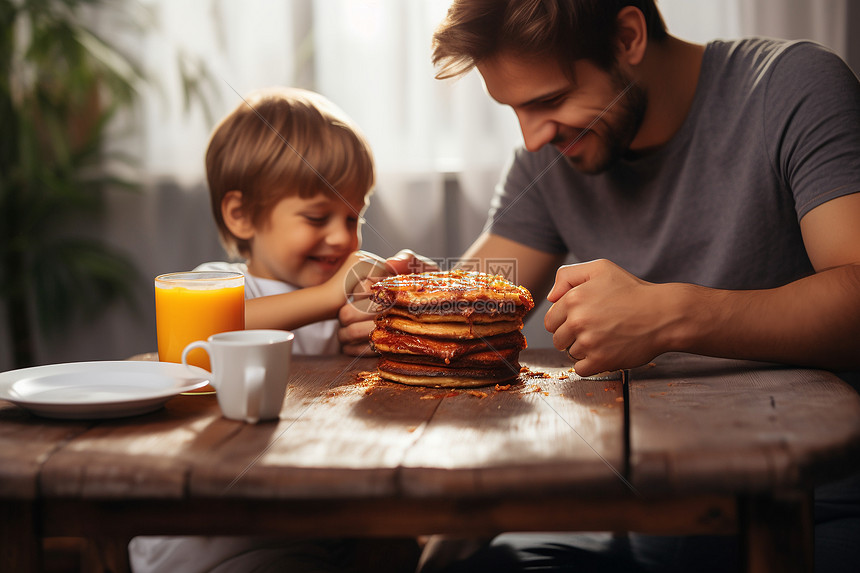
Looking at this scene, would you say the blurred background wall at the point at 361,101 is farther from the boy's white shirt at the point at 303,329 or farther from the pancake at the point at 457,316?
the pancake at the point at 457,316

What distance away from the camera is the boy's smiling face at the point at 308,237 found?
57.8 inches

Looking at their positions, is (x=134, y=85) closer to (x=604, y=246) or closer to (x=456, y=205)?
(x=456, y=205)

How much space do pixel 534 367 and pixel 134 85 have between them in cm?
202

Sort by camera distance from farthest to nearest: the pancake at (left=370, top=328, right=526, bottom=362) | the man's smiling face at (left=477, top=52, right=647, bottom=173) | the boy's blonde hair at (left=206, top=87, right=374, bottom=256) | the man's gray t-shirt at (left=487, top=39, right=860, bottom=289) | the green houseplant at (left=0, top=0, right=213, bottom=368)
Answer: the green houseplant at (left=0, top=0, right=213, bottom=368), the boy's blonde hair at (left=206, top=87, right=374, bottom=256), the man's smiling face at (left=477, top=52, right=647, bottom=173), the man's gray t-shirt at (left=487, top=39, right=860, bottom=289), the pancake at (left=370, top=328, right=526, bottom=362)

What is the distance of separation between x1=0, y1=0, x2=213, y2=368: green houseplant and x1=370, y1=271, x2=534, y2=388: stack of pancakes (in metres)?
1.83

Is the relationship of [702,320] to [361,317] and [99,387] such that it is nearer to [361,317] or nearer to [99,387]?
[361,317]

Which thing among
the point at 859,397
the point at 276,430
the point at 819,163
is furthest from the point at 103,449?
the point at 819,163

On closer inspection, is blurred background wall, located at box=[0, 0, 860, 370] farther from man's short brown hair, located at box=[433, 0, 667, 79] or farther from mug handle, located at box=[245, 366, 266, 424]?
mug handle, located at box=[245, 366, 266, 424]

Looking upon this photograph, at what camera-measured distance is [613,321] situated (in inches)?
35.7

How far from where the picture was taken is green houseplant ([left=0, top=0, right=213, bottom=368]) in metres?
2.28

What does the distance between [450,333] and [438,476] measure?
0.32 metres

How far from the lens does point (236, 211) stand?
1547 mm

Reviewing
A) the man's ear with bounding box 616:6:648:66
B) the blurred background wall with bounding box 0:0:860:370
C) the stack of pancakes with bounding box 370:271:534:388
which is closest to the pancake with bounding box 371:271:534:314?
the stack of pancakes with bounding box 370:271:534:388

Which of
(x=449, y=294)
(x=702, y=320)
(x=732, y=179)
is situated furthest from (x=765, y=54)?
(x=449, y=294)
